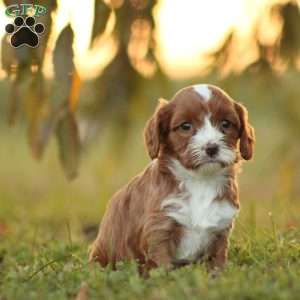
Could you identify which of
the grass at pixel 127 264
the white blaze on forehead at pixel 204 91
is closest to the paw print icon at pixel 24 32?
the grass at pixel 127 264

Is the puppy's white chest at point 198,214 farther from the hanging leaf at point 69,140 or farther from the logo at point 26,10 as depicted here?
the logo at point 26,10

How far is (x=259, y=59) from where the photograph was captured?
6949 millimetres

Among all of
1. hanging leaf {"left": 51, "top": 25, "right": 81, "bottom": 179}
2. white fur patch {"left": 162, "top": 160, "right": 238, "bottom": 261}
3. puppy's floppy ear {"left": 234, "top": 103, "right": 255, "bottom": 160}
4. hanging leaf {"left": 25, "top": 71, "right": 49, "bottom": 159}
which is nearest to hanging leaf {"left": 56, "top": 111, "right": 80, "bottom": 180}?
hanging leaf {"left": 51, "top": 25, "right": 81, "bottom": 179}

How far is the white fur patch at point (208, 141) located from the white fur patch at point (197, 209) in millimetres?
169

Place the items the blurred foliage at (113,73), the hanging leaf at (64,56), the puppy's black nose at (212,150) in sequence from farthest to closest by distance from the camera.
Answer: the blurred foliage at (113,73) < the hanging leaf at (64,56) < the puppy's black nose at (212,150)

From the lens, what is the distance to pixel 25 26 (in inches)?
249

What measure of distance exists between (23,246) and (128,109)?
3.87ft

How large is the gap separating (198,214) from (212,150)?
0.37 m

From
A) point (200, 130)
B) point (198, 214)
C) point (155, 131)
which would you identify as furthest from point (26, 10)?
point (198, 214)

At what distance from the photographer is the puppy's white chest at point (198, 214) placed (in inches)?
207

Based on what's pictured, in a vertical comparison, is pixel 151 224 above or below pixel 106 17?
below

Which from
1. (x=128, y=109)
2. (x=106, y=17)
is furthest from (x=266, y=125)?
(x=106, y=17)

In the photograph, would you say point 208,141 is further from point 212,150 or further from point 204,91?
point 204,91

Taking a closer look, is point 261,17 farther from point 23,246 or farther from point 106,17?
point 23,246
